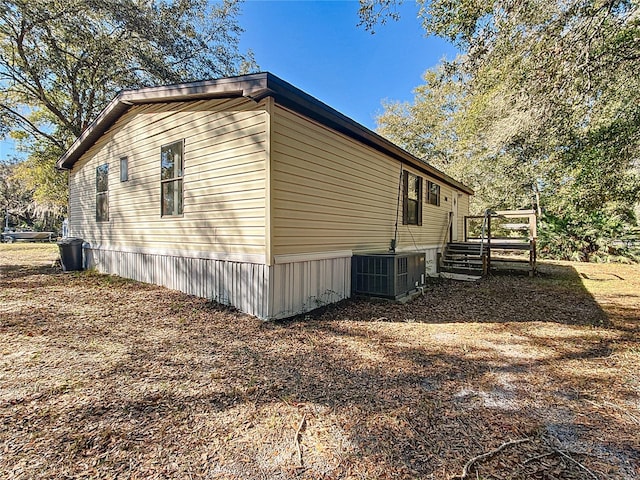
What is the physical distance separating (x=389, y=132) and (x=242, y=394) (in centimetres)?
A: 2500

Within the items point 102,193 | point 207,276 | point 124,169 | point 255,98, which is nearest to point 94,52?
point 102,193

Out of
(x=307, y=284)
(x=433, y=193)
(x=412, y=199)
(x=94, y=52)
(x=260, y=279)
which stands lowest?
(x=307, y=284)

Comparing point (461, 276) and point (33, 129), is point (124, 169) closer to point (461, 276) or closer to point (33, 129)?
point (461, 276)

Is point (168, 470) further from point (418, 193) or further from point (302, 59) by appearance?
point (302, 59)

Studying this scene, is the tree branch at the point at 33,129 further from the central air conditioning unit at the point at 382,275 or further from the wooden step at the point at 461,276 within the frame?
the wooden step at the point at 461,276

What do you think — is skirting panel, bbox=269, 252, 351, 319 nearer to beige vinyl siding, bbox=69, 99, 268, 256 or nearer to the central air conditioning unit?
the central air conditioning unit

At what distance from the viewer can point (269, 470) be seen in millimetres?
1803

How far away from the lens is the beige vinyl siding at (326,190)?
15.2 feet

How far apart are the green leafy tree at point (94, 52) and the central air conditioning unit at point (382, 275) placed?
10365 millimetres

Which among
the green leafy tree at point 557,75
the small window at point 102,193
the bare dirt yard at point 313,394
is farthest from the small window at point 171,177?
the green leafy tree at point 557,75

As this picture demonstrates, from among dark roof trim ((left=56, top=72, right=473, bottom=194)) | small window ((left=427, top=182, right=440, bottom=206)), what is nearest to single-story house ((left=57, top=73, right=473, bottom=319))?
dark roof trim ((left=56, top=72, right=473, bottom=194))

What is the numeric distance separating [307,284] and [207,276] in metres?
1.70

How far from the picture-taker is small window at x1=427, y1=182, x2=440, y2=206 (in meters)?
9.91

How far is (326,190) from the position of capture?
5.52 metres
